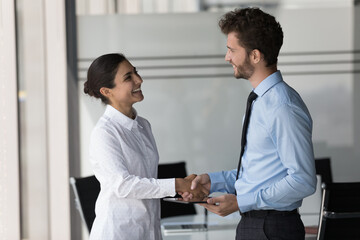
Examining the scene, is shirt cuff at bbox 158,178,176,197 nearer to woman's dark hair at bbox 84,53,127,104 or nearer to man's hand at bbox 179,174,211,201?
man's hand at bbox 179,174,211,201

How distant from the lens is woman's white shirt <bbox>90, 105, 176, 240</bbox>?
246 centimetres

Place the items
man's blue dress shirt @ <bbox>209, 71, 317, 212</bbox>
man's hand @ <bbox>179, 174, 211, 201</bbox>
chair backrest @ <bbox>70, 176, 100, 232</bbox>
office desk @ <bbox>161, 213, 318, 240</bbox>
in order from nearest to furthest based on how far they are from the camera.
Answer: man's blue dress shirt @ <bbox>209, 71, 317, 212</bbox>, man's hand @ <bbox>179, 174, 211, 201</bbox>, office desk @ <bbox>161, 213, 318, 240</bbox>, chair backrest @ <bbox>70, 176, 100, 232</bbox>

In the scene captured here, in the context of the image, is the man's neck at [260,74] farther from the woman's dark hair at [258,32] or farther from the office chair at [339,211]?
the office chair at [339,211]

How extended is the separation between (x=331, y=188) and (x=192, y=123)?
3.61m

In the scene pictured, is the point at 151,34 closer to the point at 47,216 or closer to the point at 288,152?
the point at 47,216

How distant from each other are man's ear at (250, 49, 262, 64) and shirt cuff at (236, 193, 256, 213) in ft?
1.59

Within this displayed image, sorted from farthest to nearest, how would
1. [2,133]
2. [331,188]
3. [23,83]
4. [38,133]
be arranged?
[38,133] → [23,83] → [2,133] → [331,188]

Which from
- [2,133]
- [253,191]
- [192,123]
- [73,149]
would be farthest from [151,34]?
[253,191]

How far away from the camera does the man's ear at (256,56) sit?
7.60ft

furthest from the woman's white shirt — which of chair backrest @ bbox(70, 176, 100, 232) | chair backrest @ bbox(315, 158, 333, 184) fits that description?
chair backrest @ bbox(315, 158, 333, 184)

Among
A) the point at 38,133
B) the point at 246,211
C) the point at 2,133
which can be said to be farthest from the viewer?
the point at 38,133

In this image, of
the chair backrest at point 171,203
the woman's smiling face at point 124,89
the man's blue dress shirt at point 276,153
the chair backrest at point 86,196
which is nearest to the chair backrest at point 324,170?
the chair backrest at point 171,203

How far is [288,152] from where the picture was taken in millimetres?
2162

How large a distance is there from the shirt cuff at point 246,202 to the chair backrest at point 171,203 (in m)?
2.29
